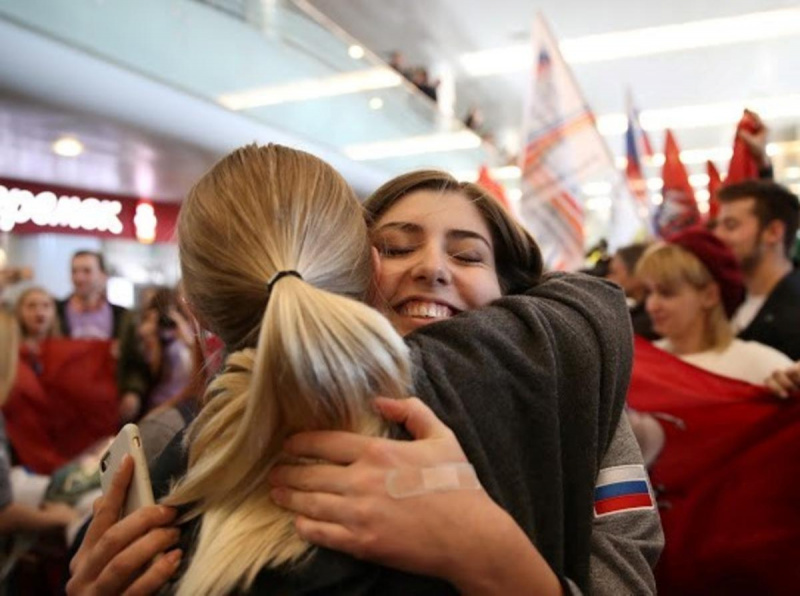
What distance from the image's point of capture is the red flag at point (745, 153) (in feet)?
10.4

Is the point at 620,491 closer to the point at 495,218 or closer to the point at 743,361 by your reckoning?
the point at 495,218

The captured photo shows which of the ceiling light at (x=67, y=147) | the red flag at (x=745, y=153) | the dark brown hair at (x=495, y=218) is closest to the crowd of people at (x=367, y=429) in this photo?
the dark brown hair at (x=495, y=218)

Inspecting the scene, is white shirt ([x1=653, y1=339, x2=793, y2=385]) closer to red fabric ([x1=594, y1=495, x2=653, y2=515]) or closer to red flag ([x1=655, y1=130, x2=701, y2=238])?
red fabric ([x1=594, y1=495, x2=653, y2=515])

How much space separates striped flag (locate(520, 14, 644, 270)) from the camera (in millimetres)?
3127

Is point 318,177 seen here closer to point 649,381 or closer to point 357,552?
point 357,552

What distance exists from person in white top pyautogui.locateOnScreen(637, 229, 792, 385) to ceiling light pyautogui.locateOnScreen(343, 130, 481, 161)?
575cm

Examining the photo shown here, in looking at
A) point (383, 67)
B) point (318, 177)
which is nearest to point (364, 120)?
point (383, 67)

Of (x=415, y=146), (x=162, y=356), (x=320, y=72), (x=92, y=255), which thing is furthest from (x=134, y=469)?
(x=415, y=146)

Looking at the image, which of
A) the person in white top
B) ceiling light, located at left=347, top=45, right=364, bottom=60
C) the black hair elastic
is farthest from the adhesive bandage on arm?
ceiling light, located at left=347, top=45, right=364, bottom=60

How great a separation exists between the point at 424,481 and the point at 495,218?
0.56m

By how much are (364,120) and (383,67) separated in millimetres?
527

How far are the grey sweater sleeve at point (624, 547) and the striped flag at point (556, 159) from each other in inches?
83.3

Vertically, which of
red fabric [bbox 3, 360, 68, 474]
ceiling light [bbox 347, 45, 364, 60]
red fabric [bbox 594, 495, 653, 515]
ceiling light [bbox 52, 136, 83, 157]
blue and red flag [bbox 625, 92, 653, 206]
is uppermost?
ceiling light [bbox 347, 45, 364, 60]

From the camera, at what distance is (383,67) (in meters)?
7.51
